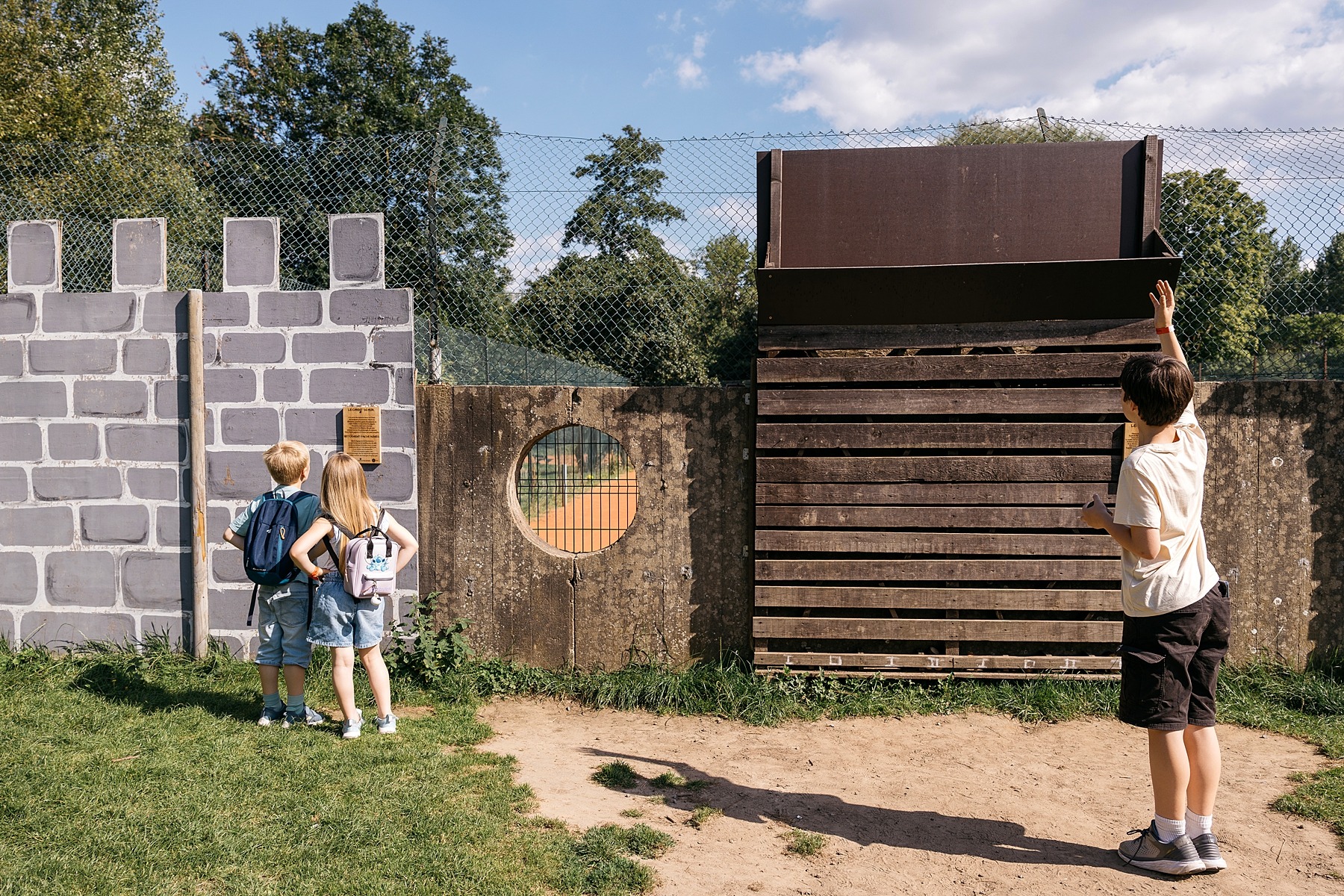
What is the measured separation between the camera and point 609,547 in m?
5.67

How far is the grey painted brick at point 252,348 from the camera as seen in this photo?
571 centimetres

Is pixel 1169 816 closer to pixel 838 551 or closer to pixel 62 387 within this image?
pixel 838 551

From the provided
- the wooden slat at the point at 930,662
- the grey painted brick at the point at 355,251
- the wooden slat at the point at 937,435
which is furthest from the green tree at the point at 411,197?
the wooden slat at the point at 930,662

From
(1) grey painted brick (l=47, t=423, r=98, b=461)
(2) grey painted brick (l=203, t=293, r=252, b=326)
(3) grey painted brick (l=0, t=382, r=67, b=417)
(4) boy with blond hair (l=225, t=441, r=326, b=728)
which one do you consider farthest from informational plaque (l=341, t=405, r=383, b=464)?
(3) grey painted brick (l=0, t=382, r=67, b=417)

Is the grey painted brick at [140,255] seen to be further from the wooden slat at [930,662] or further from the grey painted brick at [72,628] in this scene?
the wooden slat at [930,662]

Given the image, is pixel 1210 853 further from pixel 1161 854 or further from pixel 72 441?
pixel 72 441

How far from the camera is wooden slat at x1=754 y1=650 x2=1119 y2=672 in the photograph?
528cm

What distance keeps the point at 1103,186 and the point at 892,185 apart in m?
1.30

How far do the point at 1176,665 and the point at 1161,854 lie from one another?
770mm

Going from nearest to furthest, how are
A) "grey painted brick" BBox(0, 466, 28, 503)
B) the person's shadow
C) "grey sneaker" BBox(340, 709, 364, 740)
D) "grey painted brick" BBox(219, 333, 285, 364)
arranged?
the person's shadow → "grey sneaker" BBox(340, 709, 364, 740) → "grey painted brick" BBox(219, 333, 285, 364) → "grey painted brick" BBox(0, 466, 28, 503)

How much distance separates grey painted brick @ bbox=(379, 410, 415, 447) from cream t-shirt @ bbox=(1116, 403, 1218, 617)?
424cm

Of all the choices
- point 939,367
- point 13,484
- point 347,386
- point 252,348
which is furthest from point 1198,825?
point 13,484

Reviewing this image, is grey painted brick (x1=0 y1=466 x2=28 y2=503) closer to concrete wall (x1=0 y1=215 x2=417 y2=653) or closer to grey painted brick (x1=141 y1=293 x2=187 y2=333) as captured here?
concrete wall (x1=0 y1=215 x2=417 y2=653)

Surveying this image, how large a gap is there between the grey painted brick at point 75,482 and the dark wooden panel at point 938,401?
450 cm
